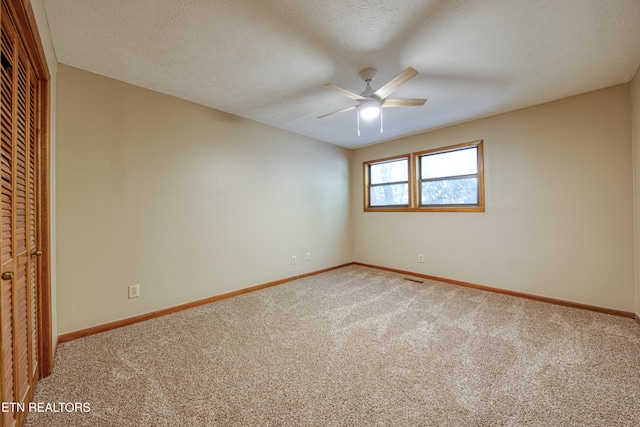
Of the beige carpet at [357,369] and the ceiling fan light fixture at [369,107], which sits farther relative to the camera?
the ceiling fan light fixture at [369,107]

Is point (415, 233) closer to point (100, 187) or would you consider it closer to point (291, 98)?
point (291, 98)

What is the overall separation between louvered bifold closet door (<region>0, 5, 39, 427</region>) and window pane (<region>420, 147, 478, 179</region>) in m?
4.21

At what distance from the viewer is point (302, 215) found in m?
4.09

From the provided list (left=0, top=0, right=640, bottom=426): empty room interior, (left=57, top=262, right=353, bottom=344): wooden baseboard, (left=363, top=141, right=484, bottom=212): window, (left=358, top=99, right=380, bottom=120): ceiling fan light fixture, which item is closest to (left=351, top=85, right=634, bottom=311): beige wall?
(left=0, top=0, right=640, bottom=426): empty room interior

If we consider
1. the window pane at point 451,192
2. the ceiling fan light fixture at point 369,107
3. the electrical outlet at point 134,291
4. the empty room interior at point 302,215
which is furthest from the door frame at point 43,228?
the window pane at point 451,192

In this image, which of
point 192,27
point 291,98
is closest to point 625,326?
point 291,98

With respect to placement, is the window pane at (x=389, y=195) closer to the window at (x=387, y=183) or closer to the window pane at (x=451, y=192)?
the window at (x=387, y=183)

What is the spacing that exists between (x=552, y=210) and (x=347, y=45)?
293 cm

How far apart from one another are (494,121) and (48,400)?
481cm

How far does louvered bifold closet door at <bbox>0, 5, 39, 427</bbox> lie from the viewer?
109 cm

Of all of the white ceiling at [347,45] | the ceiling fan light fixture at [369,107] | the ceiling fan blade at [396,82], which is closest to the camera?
the white ceiling at [347,45]

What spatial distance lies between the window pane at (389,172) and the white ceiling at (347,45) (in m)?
1.55

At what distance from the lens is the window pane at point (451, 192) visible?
11.7ft

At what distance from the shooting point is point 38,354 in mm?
1581
